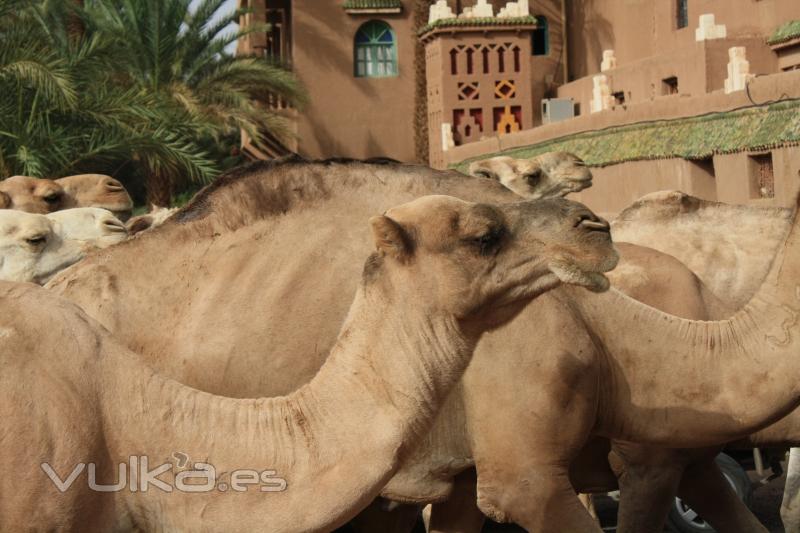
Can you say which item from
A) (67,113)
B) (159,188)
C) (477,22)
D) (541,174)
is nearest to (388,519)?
(541,174)

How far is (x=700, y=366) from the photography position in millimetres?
5711

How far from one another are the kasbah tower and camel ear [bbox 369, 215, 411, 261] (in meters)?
10.0

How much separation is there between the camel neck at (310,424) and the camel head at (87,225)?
442cm

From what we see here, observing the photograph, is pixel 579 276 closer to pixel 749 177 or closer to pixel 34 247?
pixel 34 247

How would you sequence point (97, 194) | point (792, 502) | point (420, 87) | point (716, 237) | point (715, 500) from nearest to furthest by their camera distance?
point (715, 500) < point (792, 502) < point (716, 237) < point (97, 194) < point (420, 87)

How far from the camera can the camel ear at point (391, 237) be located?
4.10 meters

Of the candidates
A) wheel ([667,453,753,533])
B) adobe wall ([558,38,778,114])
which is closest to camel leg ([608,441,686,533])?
wheel ([667,453,753,533])

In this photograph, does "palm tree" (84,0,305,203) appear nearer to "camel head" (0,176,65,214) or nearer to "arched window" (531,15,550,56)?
"arched window" (531,15,550,56)

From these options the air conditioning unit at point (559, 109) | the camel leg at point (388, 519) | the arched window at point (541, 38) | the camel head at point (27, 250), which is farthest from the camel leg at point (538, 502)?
the arched window at point (541, 38)

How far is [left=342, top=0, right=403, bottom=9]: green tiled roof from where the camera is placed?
33719 mm

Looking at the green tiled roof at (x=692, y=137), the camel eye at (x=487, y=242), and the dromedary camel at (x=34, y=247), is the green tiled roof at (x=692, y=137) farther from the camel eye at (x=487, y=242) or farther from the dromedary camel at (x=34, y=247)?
the camel eye at (x=487, y=242)

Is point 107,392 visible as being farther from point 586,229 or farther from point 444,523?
point 444,523

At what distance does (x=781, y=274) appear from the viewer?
222 inches

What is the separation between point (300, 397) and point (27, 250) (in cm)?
427
